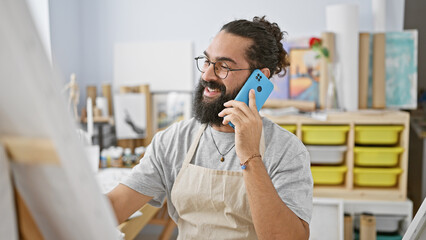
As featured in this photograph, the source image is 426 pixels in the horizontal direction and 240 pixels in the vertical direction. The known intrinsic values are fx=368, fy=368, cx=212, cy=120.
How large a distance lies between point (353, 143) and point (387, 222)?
58cm

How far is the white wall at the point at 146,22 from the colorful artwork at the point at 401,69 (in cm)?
23

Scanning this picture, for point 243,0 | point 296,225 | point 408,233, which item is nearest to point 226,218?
point 296,225

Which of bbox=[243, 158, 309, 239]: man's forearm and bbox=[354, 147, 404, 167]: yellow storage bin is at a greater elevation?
bbox=[243, 158, 309, 239]: man's forearm

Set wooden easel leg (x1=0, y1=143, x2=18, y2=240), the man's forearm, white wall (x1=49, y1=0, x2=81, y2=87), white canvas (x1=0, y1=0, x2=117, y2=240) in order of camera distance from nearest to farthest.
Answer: white canvas (x1=0, y1=0, x2=117, y2=240) < wooden easel leg (x1=0, y1=143, x2=18, y2=240) < the man's forearm < white wall (x1=49, y1=0, x2=81, y2=87)

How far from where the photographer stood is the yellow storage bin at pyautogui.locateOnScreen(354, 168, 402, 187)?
2.34 meters

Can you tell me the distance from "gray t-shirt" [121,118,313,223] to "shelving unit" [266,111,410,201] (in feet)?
3.67

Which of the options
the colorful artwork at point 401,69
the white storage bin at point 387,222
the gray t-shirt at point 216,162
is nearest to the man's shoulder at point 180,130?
the gray t-shirt at point 216,162

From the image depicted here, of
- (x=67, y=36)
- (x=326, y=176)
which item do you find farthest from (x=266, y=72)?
(x=67, y=36)

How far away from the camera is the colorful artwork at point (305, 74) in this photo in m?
2.60

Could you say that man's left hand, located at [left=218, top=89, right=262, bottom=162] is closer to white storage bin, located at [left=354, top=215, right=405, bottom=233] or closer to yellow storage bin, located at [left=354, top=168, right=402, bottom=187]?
yellow storage bin, located at [left=354, top=168, right=402, bottom=187]

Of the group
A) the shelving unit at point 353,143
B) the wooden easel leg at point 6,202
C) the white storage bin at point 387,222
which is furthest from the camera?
the white storage bin at point 387,222

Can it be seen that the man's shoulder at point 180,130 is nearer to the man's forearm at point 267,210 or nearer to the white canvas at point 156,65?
the man's forearm at point 267,210

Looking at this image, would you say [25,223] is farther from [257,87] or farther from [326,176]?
[326,176]

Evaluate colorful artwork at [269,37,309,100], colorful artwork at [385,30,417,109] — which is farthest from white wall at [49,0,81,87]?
colorful artwork at [385,30,417,109]
